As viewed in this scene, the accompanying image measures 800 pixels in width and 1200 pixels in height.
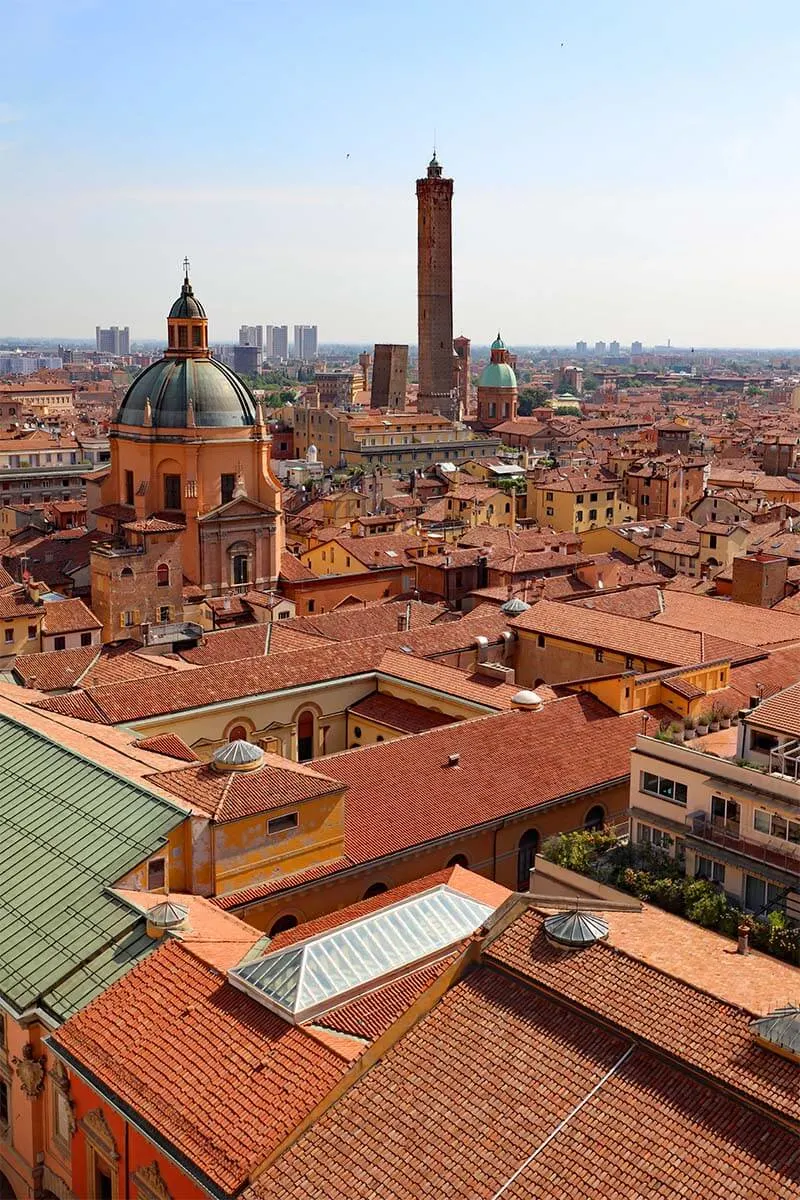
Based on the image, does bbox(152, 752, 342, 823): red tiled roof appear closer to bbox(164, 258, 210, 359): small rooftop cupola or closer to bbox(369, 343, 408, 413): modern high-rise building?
bbox(164, 258, 210, 359): small rooftop cupola

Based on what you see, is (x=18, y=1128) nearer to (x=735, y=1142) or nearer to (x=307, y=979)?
(x=307, y=979)

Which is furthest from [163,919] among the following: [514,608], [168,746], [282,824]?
[514,608]

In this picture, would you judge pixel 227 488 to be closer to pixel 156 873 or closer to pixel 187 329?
pixel 187 329

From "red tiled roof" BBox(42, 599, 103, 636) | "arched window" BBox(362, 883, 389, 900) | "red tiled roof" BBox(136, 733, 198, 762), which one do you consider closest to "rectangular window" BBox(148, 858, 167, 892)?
"arched window" BBox(362, 883, 389, 900)

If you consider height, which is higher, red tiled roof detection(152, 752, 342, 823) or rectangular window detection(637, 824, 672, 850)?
red tiled roof detection(152, 752, 342, 823)

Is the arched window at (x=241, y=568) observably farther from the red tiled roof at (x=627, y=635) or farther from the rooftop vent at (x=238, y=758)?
the rooftop vent at (x=238, y=758)

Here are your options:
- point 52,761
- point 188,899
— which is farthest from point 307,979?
point 52,761

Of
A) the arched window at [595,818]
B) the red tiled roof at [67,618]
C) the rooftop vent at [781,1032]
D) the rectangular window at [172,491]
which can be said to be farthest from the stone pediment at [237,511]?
the rooftop vent at [781,1032]
